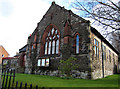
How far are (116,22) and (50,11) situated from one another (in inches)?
460

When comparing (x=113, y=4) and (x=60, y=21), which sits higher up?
(x=60, y=21)

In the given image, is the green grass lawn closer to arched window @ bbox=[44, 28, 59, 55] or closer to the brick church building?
the brick church building

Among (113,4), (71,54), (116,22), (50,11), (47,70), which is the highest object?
(50,11)

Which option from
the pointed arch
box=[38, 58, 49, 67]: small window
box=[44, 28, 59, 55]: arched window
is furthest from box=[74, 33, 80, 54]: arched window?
Answer: box=[38, 58, 49, 67]: small window

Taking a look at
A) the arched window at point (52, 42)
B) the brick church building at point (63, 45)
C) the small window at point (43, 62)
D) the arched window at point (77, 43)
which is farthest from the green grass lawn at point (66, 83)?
the arched window at point (52, 42)

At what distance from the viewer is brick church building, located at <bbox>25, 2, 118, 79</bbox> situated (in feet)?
40.1

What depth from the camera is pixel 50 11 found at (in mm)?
17578

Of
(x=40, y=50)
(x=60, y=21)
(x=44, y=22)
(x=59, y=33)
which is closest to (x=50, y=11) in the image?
(x=44, y=22)

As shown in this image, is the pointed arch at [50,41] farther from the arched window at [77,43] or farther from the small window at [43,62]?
the arched window at [77,43]

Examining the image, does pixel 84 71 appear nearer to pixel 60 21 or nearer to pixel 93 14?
pixel 93 14

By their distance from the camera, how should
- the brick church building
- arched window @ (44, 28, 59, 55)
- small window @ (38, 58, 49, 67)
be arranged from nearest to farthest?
the brick church building < small window @ (38, 58, 49, 67) < arched window @ (44, 28, 59, 55)

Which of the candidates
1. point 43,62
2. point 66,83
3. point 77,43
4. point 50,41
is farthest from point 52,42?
point 66,83

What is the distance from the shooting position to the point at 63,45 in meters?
14.0

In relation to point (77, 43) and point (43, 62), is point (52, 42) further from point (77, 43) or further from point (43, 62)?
point (77, 43)
